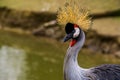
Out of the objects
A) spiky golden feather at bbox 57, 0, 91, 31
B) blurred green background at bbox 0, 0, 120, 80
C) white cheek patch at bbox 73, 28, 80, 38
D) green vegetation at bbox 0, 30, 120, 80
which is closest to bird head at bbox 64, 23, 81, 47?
white cheek patch at bbox 73, 28, 80, 38

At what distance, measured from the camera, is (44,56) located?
13359 millimetres

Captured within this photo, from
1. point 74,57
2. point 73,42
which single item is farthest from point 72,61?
point 73,42

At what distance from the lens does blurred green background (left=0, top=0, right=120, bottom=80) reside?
11.7 m

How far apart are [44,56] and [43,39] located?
8.24 feet

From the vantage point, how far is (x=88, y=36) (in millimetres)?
15266

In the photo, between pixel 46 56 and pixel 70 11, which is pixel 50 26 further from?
pixel 70 11

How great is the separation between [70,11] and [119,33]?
8674mm

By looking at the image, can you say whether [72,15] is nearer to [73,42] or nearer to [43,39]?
[73,42]

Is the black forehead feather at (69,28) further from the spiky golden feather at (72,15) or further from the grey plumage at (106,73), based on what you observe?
the grey plumage at (106,73)

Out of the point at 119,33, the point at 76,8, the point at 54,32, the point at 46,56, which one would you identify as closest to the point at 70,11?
the point at 76,8

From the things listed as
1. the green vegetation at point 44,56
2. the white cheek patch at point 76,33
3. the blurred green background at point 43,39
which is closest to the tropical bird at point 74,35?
the white cheek patch at point 76,33

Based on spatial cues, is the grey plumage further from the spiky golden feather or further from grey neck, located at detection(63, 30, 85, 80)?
the spiky golden feather

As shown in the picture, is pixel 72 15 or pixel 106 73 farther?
pixel 106 73

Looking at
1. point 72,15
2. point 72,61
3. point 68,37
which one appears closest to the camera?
point 68,37
